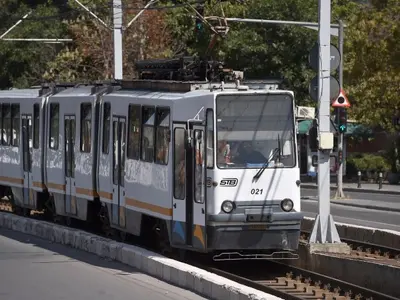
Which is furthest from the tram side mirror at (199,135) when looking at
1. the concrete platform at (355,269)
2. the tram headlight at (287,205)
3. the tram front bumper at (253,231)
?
the concrete platform at (355,269)

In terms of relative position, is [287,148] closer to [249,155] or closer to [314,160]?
[249,155]

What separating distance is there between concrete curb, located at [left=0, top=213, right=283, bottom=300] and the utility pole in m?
3.39

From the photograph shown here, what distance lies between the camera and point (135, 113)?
67.1 feet

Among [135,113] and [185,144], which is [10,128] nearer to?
[135,113]

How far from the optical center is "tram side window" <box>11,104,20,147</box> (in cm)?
2835

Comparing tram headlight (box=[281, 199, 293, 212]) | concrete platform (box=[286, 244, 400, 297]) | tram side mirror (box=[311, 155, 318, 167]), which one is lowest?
concrete platform (box=[286, 244, 400, 297])

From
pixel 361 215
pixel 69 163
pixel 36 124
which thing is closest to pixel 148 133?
pixel 69 163

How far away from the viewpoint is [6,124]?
29344 mm

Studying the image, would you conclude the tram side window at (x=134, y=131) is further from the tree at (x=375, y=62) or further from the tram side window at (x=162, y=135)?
the tree at (x=375, y=62)

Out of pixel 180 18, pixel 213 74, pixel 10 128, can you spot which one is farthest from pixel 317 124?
pixel 180 18

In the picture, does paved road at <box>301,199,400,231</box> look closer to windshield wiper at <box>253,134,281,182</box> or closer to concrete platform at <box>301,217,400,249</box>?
concrete platform at <box>301,217,400,249</box>

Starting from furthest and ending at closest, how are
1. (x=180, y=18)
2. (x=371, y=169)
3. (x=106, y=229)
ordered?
(x=371, y=169) < (x=180, y=18) < (x=106, y=229)

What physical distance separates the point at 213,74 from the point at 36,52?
41.1m

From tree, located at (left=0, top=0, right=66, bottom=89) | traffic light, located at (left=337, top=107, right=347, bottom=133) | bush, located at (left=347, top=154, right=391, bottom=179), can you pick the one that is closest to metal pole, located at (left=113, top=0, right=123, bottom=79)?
traffic light, located at (left=337, top=107, right=347, bottom=133)
